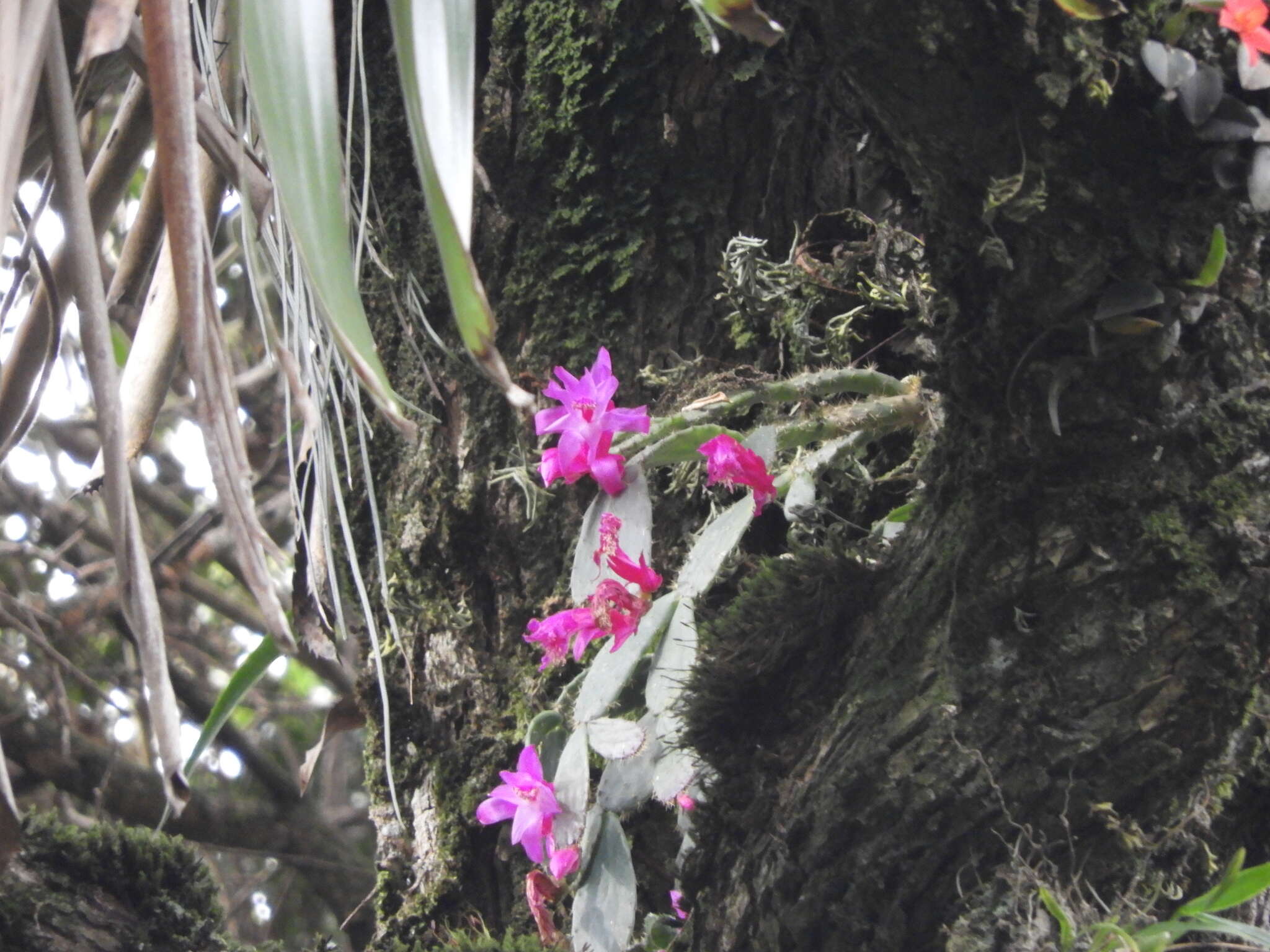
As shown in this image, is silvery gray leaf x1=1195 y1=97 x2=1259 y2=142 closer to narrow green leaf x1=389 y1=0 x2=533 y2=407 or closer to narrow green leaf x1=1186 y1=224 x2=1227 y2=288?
narrow green leaf x1=1186 y1=224 x2=1227 y2=288

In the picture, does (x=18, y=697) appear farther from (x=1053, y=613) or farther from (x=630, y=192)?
(x=1053, y=613)

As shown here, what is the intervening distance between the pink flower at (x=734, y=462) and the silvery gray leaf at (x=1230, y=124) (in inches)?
14.6

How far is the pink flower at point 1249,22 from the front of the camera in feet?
1.86

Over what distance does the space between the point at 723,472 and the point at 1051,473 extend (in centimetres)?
26

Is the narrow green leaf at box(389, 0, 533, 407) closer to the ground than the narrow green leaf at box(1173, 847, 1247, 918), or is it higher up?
higher up

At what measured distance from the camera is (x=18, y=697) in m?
2.94

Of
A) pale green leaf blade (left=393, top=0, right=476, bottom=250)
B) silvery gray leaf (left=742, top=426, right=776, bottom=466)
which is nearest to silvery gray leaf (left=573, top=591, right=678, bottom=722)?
Answer: silvery gray leaf (left=742, top=426, right=776, bottom=466)

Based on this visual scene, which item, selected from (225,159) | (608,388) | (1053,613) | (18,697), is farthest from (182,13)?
(18,697)

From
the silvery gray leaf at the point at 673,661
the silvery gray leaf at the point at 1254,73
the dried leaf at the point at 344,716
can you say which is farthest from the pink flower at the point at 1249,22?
the dried leaf at the point at 344,716

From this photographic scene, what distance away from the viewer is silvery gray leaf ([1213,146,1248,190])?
58 centimetres

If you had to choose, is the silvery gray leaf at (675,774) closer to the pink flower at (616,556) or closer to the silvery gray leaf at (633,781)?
the silvery gray leaf at (633,781)

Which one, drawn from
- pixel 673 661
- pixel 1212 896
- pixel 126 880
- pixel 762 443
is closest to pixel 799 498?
pixel 762 443

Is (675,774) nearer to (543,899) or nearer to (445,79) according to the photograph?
(543,899)

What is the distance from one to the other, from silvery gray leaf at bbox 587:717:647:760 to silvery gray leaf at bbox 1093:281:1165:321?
0.40 metres
